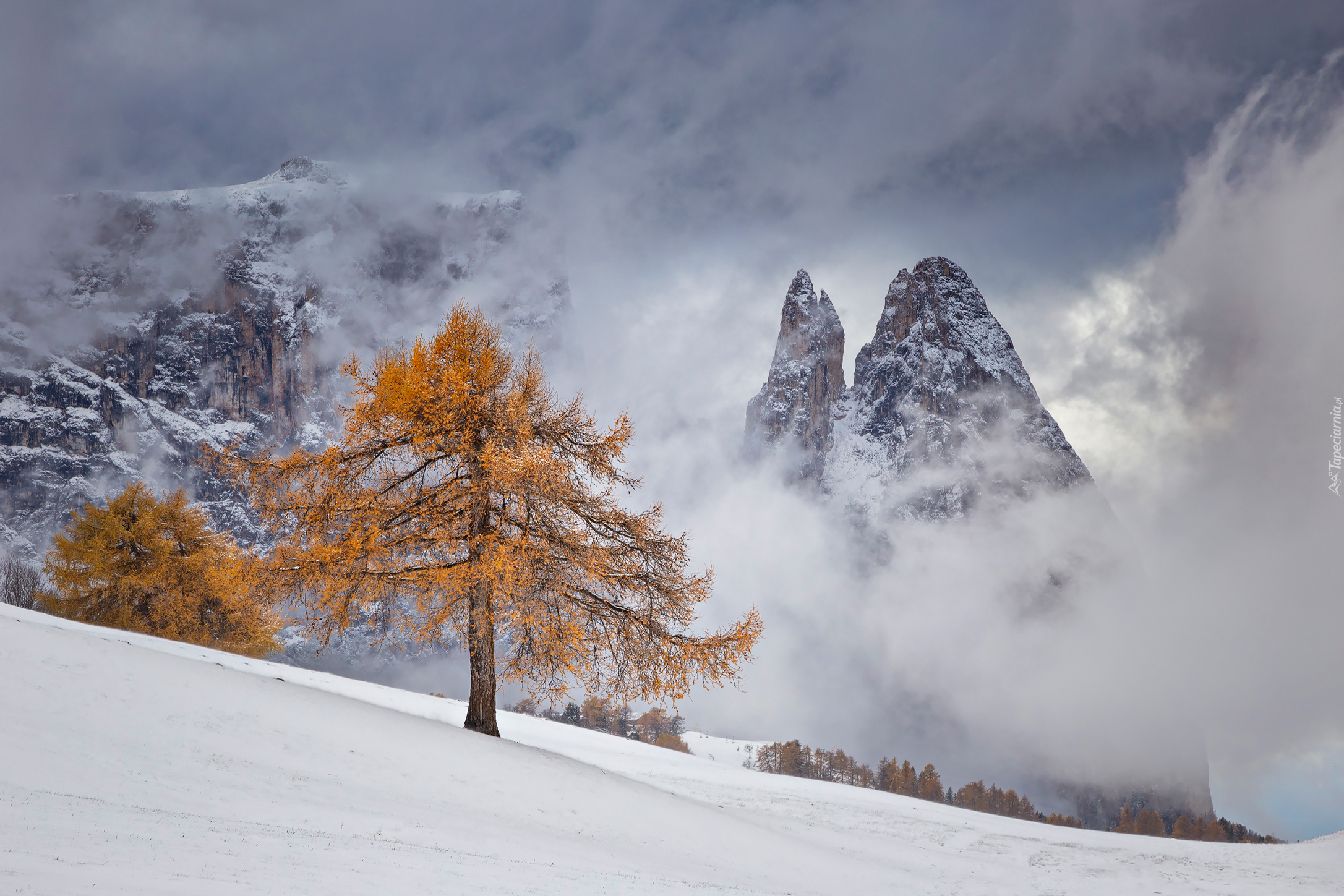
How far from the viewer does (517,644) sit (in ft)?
42.4

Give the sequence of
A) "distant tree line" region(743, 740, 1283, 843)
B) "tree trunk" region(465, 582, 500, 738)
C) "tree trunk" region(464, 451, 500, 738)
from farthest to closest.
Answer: "distant tree line" region(743, 740, 1283, 843)
"tree trunk" region(465, 582, 500, 738)
"tree trunk" region(464, 451, 500, 738)

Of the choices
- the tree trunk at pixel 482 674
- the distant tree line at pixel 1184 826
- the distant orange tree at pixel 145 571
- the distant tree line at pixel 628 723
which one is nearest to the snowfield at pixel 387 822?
the tree trunk at pixel 482 674

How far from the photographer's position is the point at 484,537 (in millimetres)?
12062

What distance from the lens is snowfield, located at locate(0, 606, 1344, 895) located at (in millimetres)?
5207

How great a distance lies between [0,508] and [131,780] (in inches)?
10714

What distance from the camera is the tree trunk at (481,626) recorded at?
12.4 meters

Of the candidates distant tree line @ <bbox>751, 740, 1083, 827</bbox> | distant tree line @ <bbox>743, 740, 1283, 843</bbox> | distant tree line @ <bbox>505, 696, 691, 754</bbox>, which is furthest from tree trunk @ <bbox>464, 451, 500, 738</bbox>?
distant tree line @ <bbox>751, 740, 1083, 827</bbox>

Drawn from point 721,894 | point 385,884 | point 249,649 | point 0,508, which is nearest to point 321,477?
point 385,884

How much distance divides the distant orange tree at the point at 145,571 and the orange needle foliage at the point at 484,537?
14624mm

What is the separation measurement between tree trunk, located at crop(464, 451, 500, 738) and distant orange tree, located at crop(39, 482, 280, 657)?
14875 millimetres

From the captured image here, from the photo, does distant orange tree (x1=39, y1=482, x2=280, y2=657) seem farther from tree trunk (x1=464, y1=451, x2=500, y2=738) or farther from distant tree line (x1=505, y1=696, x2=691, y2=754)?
distant tree line (x1=505, y1=696, x2=691, y2=754)

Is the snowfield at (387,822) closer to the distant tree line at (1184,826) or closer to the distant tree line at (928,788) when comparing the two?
the distant tree line at (928,788)

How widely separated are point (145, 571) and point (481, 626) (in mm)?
19923

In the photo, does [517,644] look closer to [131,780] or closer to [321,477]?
[321,477]
